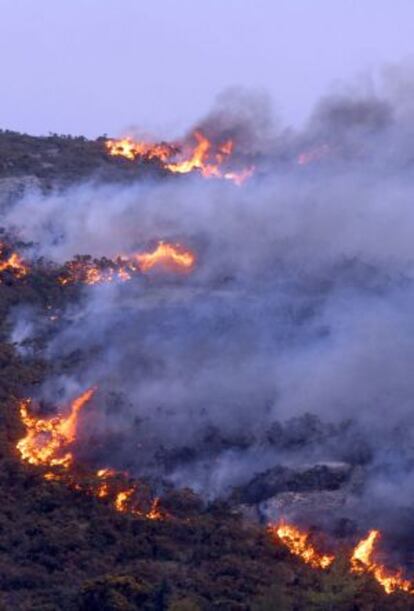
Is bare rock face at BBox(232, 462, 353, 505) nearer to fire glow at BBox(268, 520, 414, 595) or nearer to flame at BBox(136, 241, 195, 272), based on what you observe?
fire glow at BBox(268, 520, 414, 595)

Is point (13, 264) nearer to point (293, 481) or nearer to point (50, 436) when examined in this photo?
point (50, 436)

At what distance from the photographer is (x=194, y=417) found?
1622 inches

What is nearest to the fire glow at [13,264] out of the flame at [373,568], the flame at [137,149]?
the flame at [137,149]

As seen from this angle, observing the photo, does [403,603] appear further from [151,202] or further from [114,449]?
[151,202]

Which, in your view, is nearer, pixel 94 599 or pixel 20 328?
pixel 94 599

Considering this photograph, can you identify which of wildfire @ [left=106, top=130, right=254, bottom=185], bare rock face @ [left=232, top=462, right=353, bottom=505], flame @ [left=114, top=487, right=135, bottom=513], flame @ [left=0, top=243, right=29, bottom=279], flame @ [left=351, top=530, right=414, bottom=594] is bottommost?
flame @ [left=351, top=530, right=414, bottom=594]

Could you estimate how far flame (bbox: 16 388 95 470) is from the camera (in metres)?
39.8

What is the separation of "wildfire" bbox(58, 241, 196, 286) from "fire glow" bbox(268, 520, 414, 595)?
16294 mm

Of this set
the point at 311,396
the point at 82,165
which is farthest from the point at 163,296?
the point at 82,165

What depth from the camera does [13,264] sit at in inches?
2063

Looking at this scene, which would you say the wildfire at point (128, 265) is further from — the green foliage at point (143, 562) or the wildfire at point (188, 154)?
the green foliage at point (143, 562)

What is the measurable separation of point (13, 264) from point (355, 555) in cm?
2027

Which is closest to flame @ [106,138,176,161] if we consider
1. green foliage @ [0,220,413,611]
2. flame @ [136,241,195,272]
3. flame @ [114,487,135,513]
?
flame @ [136,241,195,272]

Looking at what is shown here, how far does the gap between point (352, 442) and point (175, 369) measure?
6.03m
